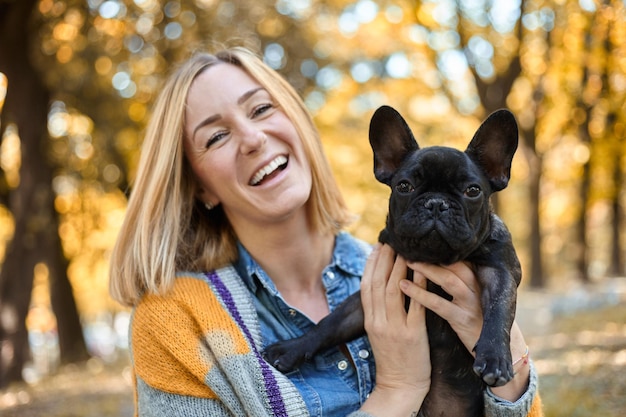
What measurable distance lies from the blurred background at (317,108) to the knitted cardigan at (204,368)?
351 cm

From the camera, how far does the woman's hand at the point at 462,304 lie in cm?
265

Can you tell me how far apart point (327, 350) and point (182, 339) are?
685mm

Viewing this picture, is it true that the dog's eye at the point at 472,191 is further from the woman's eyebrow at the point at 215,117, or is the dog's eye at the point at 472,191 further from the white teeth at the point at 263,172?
the woman's eyebrow at the point at 215,117

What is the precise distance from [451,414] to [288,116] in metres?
1.54

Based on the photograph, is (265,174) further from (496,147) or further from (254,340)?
(496,147)

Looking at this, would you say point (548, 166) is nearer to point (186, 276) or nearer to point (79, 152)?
point (79, 152)

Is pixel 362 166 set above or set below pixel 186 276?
below

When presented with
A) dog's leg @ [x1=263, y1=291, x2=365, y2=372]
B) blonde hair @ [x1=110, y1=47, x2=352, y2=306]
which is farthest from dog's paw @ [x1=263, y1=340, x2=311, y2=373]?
blonde hair @ [x1=110, y1=47, x2=352, y2=306]

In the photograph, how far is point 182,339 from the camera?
2568 mm

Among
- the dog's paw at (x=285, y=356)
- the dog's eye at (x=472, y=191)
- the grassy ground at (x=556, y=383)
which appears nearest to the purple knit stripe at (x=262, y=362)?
the dog's paw at (x=285, y=356)

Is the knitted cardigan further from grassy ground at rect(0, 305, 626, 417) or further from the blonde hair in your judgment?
grassy ground at rect(0, 305, 626, 417)

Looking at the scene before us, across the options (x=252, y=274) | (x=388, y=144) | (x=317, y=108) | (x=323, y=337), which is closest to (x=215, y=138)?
(x=252, y=274)

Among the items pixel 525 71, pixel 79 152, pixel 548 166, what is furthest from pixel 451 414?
pixel 548 166

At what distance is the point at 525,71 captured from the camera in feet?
49.9
